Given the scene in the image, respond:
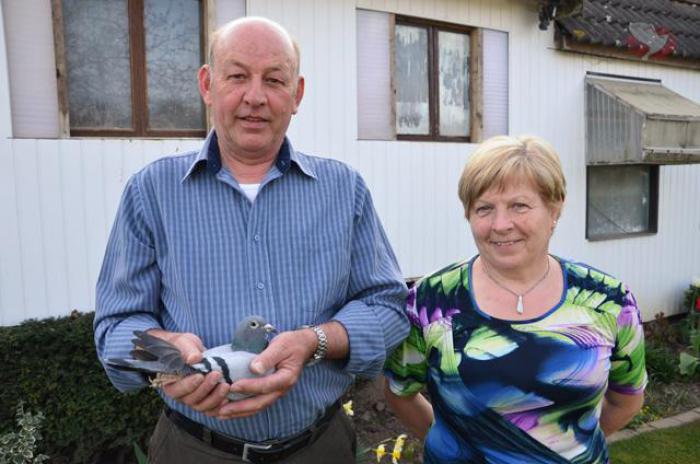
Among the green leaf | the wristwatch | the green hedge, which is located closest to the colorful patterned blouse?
the wristwatch

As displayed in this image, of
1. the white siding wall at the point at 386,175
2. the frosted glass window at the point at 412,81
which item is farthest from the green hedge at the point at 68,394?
the frosted glass window at the point at 412,81

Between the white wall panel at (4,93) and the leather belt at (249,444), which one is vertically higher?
the white wall panel at (4,93)

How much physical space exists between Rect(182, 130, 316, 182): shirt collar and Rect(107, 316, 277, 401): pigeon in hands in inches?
22.7

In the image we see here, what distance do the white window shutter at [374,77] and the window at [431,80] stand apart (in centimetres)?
17

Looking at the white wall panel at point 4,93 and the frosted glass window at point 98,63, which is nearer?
the white wall panel at point 4,93

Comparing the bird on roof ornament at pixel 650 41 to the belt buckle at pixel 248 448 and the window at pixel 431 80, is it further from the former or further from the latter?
the belt buckle at pixel 248 448

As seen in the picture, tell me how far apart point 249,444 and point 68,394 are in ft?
9.04

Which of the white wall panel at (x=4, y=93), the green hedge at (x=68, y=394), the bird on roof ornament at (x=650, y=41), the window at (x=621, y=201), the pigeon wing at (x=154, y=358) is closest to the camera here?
the pigeon wing at (x=154, y=358)

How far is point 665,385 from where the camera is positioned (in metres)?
6.68

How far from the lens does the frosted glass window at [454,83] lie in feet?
21.1

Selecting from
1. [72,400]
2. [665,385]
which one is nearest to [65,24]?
[72,400]

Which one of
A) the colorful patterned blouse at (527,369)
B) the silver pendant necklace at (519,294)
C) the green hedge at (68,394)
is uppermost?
the silver pendant necklace at (519,294)

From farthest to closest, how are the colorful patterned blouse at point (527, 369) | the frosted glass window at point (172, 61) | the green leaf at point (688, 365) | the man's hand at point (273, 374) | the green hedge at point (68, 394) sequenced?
1. the green leaf at point (688, 365)
2. the frosted glass window at point (172, 61)
3. the green hedge at point (68, 394)
4. the colorful patterned blouse at point (527, 369)
5. the man's hand at point (273, 374)

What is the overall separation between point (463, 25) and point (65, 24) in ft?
13.1
